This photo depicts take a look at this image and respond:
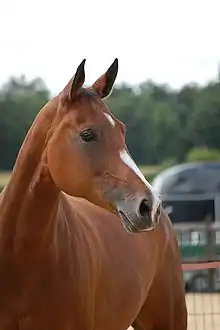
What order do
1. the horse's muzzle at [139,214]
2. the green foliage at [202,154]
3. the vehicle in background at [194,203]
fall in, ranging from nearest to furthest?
1. the horse's muzzle at [139,214]
2. the vehicle in background at [194,203]
3. the green foliage at [202,154]

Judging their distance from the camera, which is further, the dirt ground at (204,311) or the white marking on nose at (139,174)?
the dirt ground at (204,311)

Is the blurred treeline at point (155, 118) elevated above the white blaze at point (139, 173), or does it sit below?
above

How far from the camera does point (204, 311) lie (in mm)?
8594

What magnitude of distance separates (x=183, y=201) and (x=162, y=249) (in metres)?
9.64

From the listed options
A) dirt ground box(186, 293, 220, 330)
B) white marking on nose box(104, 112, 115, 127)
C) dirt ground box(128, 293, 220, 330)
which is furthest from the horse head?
dirt ground box(186, 293, 220, 330)

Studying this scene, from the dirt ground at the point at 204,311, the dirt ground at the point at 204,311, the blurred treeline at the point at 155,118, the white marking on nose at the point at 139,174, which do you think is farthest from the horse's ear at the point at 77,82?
the blurred treeline at the point at 155,118

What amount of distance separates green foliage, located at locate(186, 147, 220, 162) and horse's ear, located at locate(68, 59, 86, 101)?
24071 mm

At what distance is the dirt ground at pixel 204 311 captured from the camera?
784 centimetres

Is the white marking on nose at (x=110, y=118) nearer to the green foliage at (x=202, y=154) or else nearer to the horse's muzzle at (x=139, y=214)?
the horse's muzzle at (x=139, y=214)

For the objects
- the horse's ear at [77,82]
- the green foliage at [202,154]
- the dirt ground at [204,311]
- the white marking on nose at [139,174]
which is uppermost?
the green foliage at [202,154]

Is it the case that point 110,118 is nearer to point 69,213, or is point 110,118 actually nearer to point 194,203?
point 69,213

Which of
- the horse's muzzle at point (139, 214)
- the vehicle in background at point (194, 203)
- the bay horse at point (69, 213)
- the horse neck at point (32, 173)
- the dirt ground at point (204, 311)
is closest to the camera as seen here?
the horse's muzzle at point (139, 214)

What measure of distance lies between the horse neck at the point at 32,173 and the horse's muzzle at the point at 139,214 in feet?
1.59

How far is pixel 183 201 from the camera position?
47.5ft
